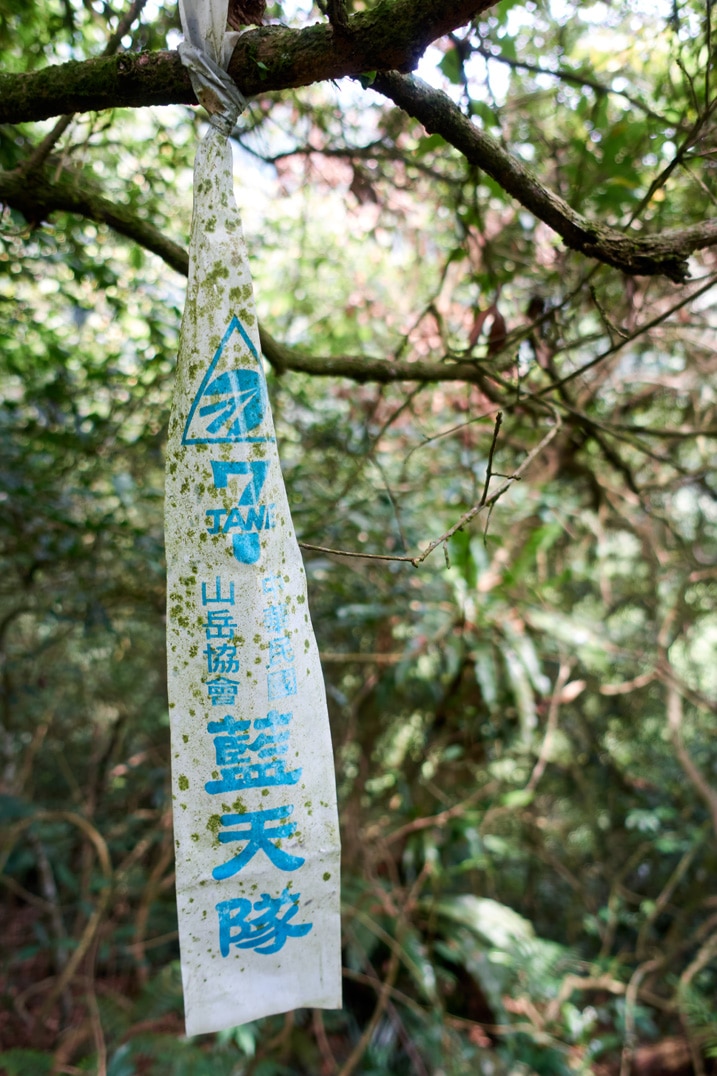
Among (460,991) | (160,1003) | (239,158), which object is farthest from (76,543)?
(460,991)

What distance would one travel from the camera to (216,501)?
87 centimetres

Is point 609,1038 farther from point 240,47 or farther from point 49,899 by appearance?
point 240,47

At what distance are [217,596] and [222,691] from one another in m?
0.11

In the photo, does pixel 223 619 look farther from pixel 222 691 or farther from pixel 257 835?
pixel 257 835

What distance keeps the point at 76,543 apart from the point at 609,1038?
106 inches

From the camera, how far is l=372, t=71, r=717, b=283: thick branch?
955mm

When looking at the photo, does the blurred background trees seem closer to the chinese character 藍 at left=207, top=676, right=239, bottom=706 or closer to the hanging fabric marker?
the hanging fabric marker

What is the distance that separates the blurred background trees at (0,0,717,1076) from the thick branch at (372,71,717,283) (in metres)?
0.19

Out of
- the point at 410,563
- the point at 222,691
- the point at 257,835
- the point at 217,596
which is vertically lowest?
the point at 257,835

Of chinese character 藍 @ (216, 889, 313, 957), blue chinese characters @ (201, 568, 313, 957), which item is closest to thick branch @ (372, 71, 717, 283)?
blue chinese characters @ (201, 568, 313, 957)

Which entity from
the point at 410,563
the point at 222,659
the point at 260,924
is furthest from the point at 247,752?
the point at 410,563

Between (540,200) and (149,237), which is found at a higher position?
(149,237)

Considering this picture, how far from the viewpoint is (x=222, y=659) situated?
2.86 ft

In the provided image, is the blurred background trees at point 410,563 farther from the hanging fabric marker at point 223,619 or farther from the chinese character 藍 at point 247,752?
the chinese character 藍 at point 247,752
